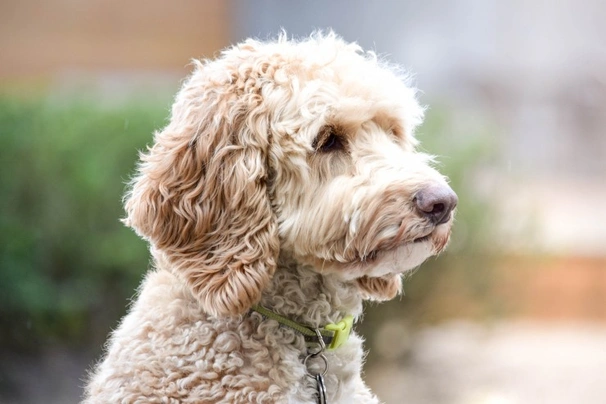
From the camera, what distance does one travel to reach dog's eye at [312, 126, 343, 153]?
64.2 inches

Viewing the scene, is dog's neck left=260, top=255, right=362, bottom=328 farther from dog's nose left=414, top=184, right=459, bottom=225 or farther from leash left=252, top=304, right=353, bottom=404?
dog's nose left=414, top=184, right=459, bottom=225

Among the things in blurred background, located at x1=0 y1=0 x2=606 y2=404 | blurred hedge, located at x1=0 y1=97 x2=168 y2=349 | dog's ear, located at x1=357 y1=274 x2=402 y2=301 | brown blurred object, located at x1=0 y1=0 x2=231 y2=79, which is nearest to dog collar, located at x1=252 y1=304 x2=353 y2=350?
dog's ear, located at x1=357 y1=274 x2=402 y2=301

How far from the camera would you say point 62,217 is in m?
3.26

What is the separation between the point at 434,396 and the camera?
3779 mm

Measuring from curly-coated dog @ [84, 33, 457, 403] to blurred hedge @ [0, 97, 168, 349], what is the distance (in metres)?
1.62

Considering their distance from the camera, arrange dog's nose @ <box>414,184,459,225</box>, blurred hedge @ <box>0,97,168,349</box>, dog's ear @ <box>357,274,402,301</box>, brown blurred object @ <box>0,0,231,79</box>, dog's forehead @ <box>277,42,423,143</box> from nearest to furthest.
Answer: dog's nose @ <box>414,184,459,225</box> → dog's forehead @ <box>277,42,423,143</box> → dog's ear @ <box>357,274,402,301</box> → blurred hedge @ <box>0,97,168,349</box> → brown blurred object @ <box>0,0,231,79</box>

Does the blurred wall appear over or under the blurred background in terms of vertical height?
over

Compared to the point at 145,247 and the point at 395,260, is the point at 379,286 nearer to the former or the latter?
the point at 395,260

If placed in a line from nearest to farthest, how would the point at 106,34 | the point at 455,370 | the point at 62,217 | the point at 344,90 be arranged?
the point at 344,90, the point at 62,217, the point at 455,370, the point at 106,34

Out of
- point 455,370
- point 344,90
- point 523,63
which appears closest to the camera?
point 344,90

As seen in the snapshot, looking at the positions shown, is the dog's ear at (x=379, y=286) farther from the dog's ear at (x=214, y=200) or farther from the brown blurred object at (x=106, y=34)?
the brown blurred object at (x=106, y=34)

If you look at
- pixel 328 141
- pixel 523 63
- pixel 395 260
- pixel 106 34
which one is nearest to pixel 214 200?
pixel 328 141

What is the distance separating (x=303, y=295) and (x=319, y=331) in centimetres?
8

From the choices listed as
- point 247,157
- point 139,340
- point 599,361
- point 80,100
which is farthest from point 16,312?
point 599,361
